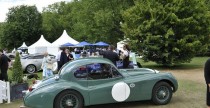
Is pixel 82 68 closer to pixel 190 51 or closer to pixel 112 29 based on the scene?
pixel 190 51

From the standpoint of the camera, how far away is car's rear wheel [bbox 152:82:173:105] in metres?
10.1

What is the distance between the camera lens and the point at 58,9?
10031cm

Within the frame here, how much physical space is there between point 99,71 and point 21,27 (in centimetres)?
6664

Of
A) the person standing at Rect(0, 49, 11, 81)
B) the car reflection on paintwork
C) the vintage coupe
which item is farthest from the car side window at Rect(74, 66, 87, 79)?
the car reflection on paintwork

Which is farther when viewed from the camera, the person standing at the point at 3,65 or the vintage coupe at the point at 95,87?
the person standing at the point at 3,65

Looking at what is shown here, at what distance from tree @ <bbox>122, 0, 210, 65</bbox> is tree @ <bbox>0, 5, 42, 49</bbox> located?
54283 millimetres

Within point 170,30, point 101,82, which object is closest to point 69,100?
point 101,82

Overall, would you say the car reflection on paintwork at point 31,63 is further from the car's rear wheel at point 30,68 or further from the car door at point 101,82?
the car door at point 101,82

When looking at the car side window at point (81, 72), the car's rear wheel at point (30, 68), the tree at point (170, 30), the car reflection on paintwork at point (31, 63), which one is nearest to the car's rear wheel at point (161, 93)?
the car side window at point (81, 72)

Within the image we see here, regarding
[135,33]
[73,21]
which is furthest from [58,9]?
[135,33]

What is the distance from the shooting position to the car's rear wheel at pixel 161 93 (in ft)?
33.3

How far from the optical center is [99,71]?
9766mm

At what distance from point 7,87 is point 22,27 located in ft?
211

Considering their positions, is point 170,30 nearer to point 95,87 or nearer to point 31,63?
point 31,63
